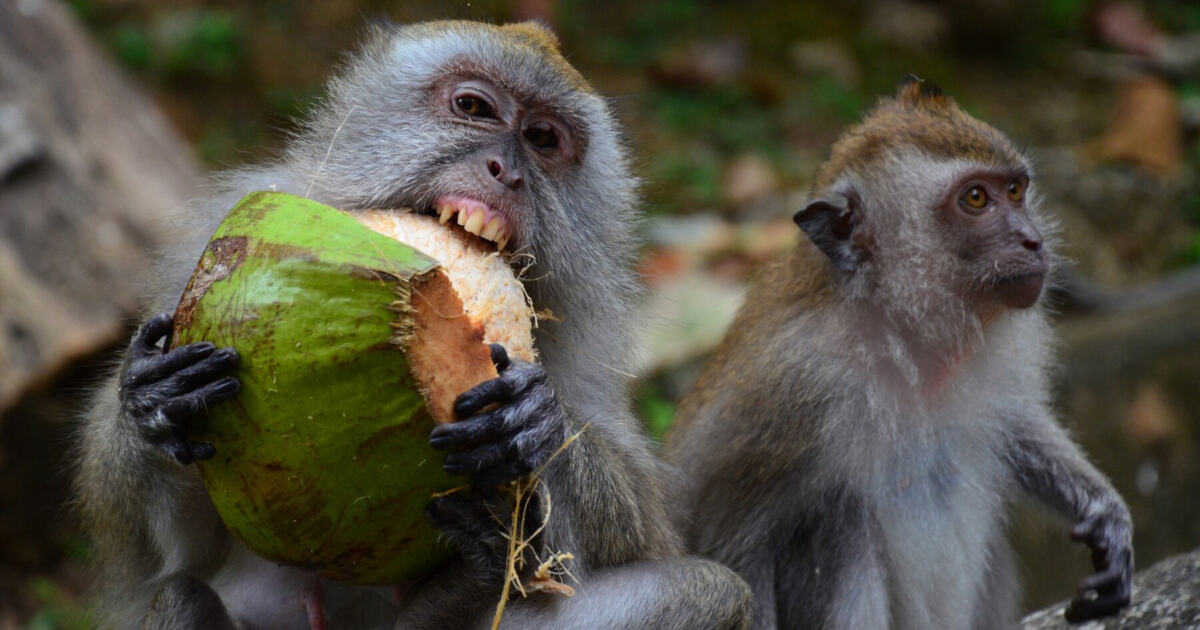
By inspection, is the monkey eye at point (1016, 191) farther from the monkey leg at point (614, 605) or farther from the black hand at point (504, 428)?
the black hand at point (504, 428)

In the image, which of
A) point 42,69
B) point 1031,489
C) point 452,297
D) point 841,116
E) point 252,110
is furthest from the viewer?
point 841,116

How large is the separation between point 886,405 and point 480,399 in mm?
1786

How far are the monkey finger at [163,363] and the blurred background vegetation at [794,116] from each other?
351 cm

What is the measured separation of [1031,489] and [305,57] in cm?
705

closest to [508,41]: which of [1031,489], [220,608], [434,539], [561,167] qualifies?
[561,167]

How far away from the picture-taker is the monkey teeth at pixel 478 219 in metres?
3.44

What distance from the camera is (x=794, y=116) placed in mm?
10555

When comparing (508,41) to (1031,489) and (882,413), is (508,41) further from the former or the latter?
(1031,489)

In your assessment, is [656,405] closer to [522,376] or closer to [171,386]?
[522,376]

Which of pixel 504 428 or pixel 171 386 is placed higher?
pixel 171 386

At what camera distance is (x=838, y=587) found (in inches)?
165

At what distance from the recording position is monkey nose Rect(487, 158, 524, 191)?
11.7 ft

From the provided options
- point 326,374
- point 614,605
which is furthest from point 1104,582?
point 326,374

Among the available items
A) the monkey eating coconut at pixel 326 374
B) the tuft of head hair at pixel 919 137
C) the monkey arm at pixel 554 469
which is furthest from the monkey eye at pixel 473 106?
the tuft of head hair at pixel 919 137
